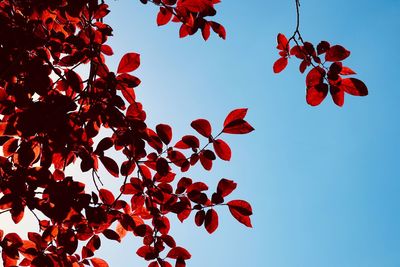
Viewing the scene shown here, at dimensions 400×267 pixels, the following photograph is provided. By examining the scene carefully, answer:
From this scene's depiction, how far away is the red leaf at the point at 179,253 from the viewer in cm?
220

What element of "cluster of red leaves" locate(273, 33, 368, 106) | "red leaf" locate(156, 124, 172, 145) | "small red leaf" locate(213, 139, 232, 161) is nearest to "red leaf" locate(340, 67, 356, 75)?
"cluster of red leaves" locate(273, 33, 368, 106)

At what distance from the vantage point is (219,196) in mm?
2035

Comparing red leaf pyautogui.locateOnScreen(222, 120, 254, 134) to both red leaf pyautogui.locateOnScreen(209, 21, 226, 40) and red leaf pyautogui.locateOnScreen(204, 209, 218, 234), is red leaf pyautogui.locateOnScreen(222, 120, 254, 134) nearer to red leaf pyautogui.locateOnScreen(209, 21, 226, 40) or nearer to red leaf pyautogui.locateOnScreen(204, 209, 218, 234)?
red leaf pyautogui.locateOnScreen(204, 209, 218, 234)

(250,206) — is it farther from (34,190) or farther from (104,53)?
(104,53)

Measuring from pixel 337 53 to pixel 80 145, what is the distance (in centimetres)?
165

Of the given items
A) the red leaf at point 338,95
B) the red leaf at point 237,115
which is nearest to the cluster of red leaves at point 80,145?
the red leaf at point 237,115

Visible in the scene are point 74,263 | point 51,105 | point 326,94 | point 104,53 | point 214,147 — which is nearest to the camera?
point 51,105

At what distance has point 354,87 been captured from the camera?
5.99ft

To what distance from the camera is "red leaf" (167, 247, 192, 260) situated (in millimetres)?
2201

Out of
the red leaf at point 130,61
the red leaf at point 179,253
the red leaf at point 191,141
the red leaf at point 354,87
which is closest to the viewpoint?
the red leaf at point 354,87

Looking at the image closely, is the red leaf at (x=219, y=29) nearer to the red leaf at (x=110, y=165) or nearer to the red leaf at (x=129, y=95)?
the red leaf at (x=129, y=95)

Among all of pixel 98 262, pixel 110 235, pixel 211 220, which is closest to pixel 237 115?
pixel 211 220

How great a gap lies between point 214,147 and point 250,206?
0.41 metres

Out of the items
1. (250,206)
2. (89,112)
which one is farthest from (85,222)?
(250,206)
